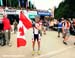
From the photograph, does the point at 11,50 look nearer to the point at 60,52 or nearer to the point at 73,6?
the point at 60,52

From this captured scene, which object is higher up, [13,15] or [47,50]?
[47,50]

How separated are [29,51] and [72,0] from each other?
2107 inches

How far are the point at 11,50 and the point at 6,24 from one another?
5.07ft

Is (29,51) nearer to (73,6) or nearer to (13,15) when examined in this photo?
(73,6)

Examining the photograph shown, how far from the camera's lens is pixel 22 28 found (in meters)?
14.8

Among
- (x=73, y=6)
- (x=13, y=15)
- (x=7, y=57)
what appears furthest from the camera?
(x=13, y=15)

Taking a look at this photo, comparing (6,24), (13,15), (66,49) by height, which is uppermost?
(6,24)

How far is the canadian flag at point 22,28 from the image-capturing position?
14555mm

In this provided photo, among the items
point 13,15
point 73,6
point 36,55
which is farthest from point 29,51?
point 13,15

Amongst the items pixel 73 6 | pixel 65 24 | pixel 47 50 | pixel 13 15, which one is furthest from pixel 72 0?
pixel 47 50

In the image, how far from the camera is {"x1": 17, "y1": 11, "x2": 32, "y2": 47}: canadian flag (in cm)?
1455

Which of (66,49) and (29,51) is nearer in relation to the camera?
(29,51)

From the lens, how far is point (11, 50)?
55.2ft

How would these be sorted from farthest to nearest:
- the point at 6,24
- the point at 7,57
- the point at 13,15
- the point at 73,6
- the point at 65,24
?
the point at 13,15
the point at 73,6
the point at 65,24
the point at 6,24
the point at 7,57
